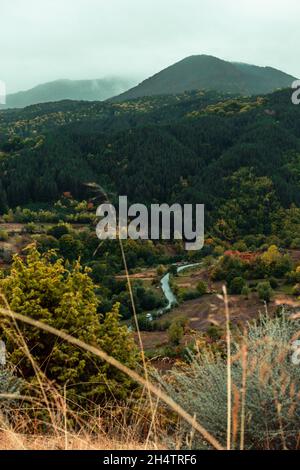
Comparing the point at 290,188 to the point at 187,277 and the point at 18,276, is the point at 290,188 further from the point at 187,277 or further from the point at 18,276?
the point at 18,276

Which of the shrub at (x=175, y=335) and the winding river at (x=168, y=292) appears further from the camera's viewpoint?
the winding river at (x=168, y=292)

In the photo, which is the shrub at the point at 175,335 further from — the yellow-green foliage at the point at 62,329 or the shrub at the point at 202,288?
the yellow-green foliage at the point at 62,329

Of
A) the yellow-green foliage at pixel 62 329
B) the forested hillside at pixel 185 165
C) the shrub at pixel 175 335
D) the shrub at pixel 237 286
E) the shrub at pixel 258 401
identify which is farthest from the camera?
the forested hillside at pixel 185 165

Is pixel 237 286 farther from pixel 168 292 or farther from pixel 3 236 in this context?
pixel 3 236

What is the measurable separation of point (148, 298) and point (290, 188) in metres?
73.2

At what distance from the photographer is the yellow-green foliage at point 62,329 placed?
379 inches

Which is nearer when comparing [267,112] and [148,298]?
[148,298]

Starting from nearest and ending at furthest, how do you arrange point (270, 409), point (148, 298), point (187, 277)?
point (270, 409)
point (148, 298)
point (187, 277)

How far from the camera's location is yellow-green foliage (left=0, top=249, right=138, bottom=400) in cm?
963

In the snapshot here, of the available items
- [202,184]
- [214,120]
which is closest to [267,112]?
[214,120]

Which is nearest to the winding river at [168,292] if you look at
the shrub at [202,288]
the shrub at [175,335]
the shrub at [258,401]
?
the shrub at [202,288]

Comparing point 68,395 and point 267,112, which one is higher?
point 267,112

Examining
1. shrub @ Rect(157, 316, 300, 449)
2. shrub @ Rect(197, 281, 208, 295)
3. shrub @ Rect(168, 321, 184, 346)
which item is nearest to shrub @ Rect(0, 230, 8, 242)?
shrub @ Rect(197, 281, 208, 295)

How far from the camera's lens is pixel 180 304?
8856 centimetres
